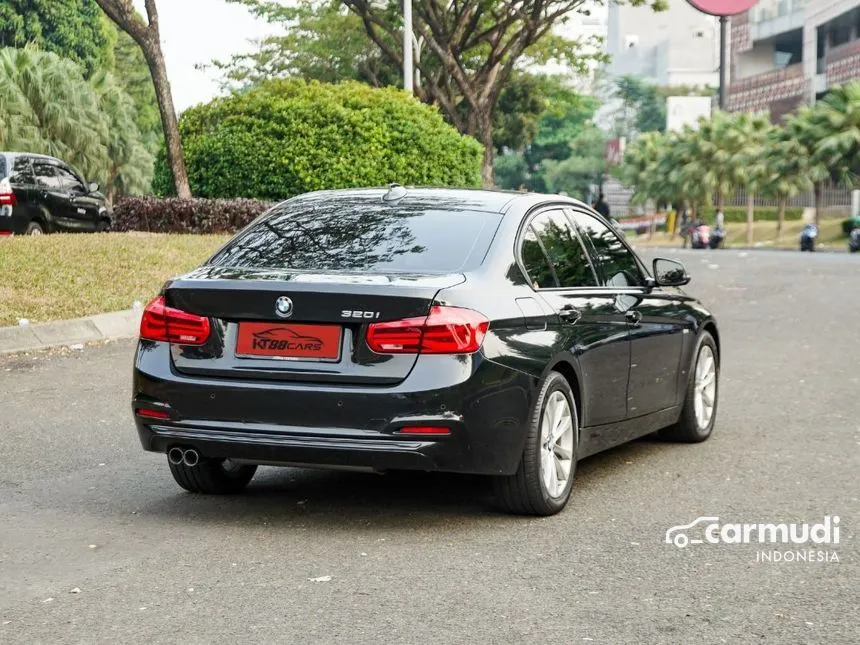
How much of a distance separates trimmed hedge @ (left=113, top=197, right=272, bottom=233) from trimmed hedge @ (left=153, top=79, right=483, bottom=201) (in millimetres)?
1290

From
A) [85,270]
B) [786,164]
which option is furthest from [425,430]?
[786,164]

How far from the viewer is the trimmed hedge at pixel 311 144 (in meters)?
24.1

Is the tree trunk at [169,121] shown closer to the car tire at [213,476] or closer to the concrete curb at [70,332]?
the concrete curb at [70,332]


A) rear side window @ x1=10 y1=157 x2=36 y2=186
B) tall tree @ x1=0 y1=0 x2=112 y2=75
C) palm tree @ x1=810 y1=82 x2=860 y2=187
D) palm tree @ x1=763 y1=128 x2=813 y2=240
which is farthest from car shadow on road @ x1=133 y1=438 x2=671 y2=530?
palm tree @ x1=763 y1=128 x2=813 y2=240

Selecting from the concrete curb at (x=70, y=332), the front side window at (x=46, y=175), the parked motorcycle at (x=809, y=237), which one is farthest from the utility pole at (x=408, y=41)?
the parked motorcycle at (x=809, y=237)

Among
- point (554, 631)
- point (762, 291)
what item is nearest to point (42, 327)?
point (554, 631)

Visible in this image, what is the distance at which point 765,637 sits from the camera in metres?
4.65

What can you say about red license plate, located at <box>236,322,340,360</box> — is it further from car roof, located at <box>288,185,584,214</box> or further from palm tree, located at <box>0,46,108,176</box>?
palm tree, located at <box>0,46,108,176</box>

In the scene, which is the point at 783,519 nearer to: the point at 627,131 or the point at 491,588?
the point at 491,588

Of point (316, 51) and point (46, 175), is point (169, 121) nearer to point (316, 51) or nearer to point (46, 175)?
point (46, 175)

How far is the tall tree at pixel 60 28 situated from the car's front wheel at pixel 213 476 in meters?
64.8

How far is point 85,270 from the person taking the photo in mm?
17719

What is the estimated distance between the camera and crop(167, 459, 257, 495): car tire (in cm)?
694

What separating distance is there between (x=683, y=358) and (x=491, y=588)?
3427mm
